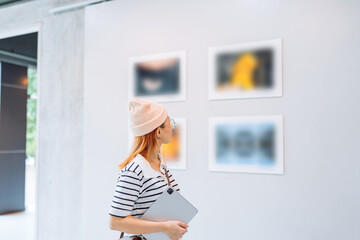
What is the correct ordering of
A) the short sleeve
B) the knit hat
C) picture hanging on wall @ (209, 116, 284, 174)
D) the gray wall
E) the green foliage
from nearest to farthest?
the short sleeve, the knit hat, the gray wall, picture hanging on wall @ (209, 116, 284, 174), the green foliage

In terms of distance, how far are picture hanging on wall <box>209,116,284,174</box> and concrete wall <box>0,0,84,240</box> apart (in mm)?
1568

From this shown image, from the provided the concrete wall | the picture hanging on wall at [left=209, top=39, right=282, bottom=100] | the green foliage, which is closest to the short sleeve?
the picture hanging on wall at [left=209, top=39, right=282, bottom=100]

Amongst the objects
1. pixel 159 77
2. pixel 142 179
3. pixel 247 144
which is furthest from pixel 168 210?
pixel 159 77

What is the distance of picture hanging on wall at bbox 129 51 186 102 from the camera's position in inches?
123

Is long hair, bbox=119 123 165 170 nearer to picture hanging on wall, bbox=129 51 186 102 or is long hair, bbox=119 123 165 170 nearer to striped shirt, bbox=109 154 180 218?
striped shirt, bbox=109 154 180 218

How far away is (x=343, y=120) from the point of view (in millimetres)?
2529

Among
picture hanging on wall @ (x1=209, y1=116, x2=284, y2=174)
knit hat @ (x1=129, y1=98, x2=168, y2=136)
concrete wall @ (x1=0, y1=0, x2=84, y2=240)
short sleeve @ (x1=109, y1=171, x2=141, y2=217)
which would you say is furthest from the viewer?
concrete wall @ (x1=0, y1=0, x2=84, y2=240)

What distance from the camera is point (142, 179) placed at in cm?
158

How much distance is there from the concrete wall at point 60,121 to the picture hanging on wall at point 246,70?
1.56 metres

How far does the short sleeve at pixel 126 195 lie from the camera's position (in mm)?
1526

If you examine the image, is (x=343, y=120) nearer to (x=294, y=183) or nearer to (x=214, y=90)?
(x=294, y=183)

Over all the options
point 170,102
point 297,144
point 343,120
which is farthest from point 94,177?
point 343,120

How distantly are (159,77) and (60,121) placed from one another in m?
1.36

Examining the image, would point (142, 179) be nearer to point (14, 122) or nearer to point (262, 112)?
point (262, 112)
